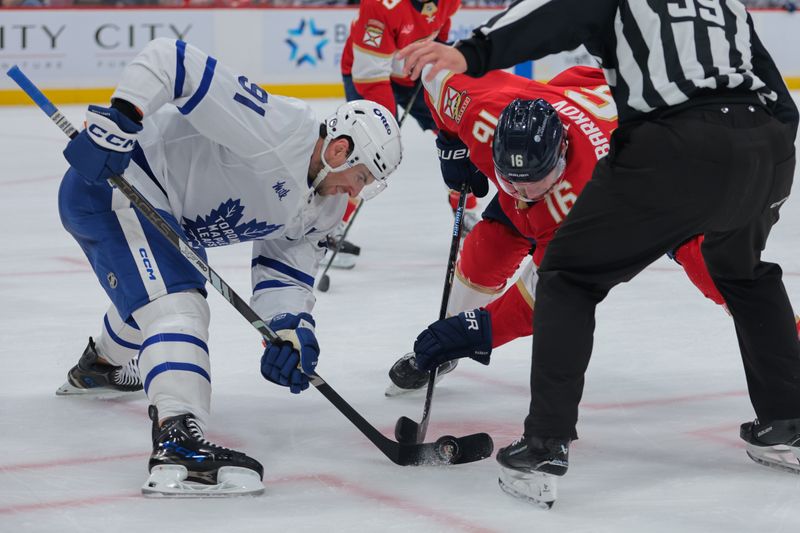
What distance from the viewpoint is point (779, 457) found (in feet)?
8.52

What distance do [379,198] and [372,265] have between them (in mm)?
1706

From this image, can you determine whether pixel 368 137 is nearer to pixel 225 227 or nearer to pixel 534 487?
pixel 225 227

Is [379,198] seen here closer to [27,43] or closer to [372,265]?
[372,265]

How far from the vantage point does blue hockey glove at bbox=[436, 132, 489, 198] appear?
340 centimetres

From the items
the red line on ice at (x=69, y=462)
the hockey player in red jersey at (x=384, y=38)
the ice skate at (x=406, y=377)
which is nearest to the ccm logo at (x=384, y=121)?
the ice skate at (x=406, y=377)

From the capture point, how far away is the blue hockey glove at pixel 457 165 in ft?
11.1

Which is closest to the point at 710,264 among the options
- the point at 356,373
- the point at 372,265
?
the point at 356,373

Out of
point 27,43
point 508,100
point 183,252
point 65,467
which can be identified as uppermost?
point 27,43

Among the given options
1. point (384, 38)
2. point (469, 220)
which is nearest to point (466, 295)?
point (469, 220)

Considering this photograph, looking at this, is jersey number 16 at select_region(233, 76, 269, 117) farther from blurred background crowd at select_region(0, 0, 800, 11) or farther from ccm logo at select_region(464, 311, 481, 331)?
blurred background crowd at select_region(0, 0, 800, 11)

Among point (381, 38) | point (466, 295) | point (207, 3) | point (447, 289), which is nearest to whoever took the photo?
point (447, 289)

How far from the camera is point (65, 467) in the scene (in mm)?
2594

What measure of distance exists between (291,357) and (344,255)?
2.41 metres

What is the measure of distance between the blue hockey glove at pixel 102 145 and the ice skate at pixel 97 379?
2.44 ft
